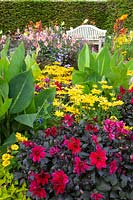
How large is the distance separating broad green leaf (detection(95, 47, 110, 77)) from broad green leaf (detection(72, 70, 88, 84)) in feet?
0.47

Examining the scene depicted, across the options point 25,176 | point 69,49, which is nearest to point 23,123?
point 25,176

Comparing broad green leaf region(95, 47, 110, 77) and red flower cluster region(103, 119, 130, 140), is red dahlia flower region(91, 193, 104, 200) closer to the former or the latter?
red flower cluster region(103, 119, 130, 140)

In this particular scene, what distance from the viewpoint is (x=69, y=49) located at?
709 centimetres

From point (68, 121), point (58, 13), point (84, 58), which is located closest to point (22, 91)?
point (68, 121)

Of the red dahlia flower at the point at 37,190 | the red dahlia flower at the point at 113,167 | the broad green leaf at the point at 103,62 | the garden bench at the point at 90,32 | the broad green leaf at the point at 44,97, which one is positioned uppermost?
the broad green leaf at the point at 103,62

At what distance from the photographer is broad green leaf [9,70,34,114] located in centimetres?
277

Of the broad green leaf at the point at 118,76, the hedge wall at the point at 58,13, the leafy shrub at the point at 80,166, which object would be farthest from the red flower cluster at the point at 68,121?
the hedge wall at the point at 58,13

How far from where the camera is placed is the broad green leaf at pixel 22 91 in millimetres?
2770

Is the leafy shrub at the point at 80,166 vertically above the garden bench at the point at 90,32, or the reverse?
the leafy shrub at the point at 80,166

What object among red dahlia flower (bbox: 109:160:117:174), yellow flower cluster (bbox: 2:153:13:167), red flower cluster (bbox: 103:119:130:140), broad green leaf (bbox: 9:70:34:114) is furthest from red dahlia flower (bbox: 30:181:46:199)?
broad green leaf (bbox: 9:70:34:114)

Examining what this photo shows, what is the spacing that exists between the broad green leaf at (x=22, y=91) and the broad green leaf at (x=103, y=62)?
103 centimetres

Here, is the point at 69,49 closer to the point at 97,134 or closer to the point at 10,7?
the point at 97,134

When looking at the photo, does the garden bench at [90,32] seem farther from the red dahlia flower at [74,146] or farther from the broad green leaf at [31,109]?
the red dahlia flower at [74,146]

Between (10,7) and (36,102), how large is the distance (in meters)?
9.96
